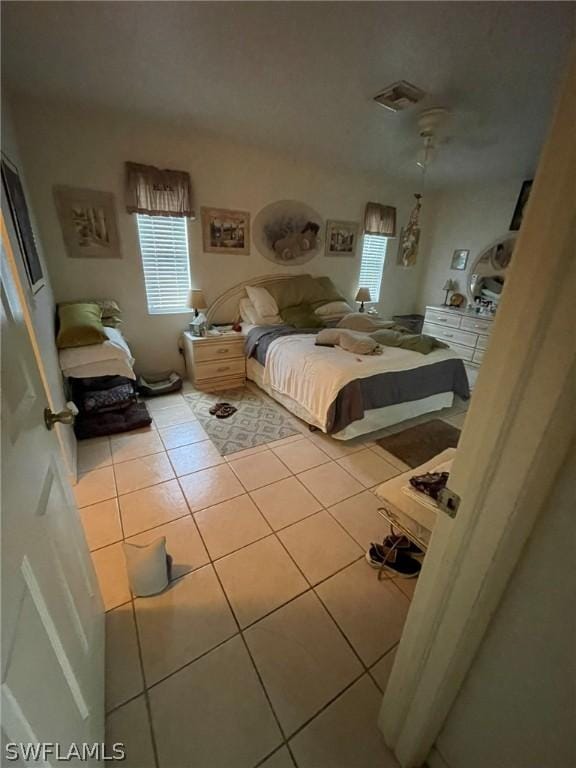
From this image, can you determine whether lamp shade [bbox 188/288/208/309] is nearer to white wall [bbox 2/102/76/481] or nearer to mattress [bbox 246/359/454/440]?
mattress [bbox 246/359/454/440]

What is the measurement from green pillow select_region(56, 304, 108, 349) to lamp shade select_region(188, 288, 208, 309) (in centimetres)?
95

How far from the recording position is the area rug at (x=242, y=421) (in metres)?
2.52

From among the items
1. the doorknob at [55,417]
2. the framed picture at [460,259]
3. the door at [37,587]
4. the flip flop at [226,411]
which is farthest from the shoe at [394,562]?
the framed picture at [460,259]

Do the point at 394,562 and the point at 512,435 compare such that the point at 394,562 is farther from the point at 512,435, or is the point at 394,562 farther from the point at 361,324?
the point at 361,324

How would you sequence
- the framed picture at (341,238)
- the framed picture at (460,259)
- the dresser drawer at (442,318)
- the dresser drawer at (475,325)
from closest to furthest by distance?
the framed picture at (341,238) → the dresser drawer at (475,325) → the dresser drawer at (442,318) → the framed picture at (460,259)

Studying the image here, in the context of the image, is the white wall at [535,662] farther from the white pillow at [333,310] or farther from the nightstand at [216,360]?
the white pillow at [333,310]

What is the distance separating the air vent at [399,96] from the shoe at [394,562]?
2.80 meters

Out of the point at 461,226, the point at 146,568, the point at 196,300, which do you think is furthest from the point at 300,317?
the point at 461,226

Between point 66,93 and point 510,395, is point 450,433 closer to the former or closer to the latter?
point 510,395

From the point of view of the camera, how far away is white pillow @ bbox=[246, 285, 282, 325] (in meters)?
3.51

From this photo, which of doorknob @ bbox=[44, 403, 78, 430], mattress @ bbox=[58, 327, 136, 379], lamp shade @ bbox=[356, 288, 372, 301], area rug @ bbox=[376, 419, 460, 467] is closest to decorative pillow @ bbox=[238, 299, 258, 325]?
mattress @ bbox=[58, 327, 136, 379]

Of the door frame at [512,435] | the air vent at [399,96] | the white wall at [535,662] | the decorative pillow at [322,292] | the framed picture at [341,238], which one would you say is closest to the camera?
the door frame at [512,435]

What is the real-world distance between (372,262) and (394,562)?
4.26m

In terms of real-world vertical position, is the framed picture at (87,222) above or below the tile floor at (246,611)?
above
